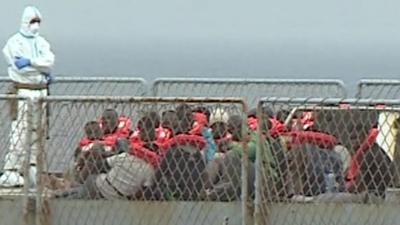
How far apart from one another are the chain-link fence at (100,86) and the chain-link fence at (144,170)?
3.28m

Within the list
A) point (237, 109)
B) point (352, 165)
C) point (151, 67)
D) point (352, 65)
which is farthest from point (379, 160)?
point (151, 67)

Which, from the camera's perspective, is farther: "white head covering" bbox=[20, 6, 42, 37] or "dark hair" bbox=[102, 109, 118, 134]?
"white head covering" bbox=[20, 6, 42, 37]

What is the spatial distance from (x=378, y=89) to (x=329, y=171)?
379 centimetres

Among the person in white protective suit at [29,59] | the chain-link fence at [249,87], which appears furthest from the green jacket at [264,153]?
the chain-link fence at [249,87]

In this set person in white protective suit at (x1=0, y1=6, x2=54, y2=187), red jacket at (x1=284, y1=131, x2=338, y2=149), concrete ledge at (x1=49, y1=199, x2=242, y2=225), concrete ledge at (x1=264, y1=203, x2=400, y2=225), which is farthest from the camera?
person in white protective suit at (x1=0, y1=6, x2=54, y2=187)

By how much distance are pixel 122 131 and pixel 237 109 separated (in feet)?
3.30

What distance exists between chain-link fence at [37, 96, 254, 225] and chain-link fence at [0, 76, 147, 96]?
3.28 meters

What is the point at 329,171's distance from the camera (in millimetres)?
11656

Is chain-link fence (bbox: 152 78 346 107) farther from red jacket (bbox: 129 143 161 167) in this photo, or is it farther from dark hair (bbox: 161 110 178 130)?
red jacket (bbox: 129 143 161 167)

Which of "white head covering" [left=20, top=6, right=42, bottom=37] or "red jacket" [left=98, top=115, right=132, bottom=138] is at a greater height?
"white head covering" [left=20, top=6, right=42, bottom=37]

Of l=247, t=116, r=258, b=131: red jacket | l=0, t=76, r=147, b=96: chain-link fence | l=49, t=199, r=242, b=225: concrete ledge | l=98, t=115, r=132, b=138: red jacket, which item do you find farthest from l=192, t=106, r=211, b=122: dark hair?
l=0, t=76, r=147, b=96: chain-link fence

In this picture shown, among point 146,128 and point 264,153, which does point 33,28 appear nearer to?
point 146,128

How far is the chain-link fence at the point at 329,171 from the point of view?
11445mm

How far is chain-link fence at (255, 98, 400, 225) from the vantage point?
37.6 feet
